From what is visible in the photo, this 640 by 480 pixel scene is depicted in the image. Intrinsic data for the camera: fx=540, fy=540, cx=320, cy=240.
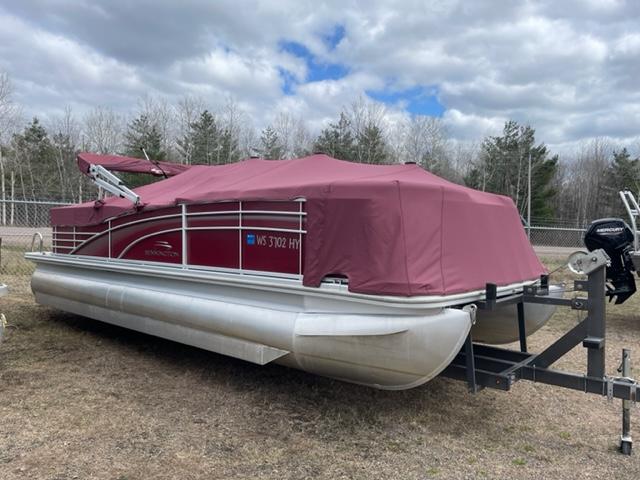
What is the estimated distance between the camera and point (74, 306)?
6348 mm

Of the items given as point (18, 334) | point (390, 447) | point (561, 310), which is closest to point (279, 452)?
point (390, 447)

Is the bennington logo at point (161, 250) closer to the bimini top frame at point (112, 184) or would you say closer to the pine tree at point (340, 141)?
the bimini top frame at point (112, 184)

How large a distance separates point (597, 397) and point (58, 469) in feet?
13.9

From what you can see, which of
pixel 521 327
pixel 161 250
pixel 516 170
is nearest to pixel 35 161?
pixel 516 170

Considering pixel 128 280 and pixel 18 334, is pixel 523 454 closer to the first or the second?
pixel 128 280

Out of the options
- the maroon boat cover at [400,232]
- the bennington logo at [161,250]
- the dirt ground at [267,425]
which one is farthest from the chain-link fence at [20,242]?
the maroon boat cover at [400,232]

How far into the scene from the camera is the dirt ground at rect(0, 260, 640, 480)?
3.29m

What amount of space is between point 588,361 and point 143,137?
115ft

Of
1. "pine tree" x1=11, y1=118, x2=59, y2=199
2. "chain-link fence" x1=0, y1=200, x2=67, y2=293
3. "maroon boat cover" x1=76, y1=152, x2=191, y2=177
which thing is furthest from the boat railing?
"pine tree" x1=11, y1=118, x2=59, y2=199

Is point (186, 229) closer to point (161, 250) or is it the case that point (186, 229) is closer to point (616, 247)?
point (161, 250)

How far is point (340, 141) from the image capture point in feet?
117

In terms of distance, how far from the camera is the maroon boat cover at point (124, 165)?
6.65 meters

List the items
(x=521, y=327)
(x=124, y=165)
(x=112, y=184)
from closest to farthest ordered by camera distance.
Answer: (x=521, y=327) < (x=112, y=184) < (x=124, y=165)

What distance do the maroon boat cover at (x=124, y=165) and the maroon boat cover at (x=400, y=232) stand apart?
284cm
